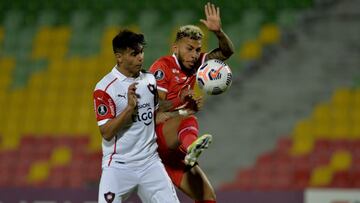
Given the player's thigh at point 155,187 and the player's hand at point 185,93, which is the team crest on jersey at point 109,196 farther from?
the player's hand at point 185,93

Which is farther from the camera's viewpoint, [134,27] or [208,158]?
[134,27]

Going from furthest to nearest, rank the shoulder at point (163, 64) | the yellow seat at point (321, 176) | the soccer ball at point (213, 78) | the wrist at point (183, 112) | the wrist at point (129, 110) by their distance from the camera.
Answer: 1. the yellow seat at point (321, 176)
2. the shoulder at point (163, 64)
3. the wrist at point (183, 112)
4. the soccer ball at point (213, 78)
5. the wrist at point (129, 110)

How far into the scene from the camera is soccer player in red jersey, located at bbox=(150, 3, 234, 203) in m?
4.68

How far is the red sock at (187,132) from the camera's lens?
184 inches

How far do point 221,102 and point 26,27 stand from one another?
2710 mm

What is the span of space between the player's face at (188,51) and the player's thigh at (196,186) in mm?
708

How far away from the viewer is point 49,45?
30.8 ft

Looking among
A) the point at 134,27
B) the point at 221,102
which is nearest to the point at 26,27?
the point at 134,27

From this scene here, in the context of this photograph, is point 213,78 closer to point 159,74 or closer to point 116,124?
point 159,74

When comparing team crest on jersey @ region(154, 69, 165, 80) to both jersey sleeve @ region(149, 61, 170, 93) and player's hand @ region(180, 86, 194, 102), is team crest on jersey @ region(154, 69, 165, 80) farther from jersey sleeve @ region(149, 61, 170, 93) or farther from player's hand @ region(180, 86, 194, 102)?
player's hand @ region(180, 86, 194, 102)

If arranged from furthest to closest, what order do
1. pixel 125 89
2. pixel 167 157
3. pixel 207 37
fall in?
pixel 207 37
pixel 167 157
pixel 125 89

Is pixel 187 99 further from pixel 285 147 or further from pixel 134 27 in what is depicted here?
pixel 134 27

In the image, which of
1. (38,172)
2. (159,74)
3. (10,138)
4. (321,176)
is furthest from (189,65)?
(10,138)

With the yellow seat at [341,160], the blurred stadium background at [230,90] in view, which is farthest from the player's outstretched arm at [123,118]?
the yellow seat at [341,160]
